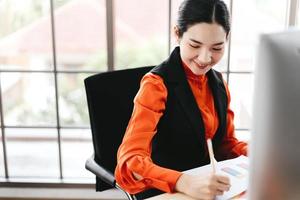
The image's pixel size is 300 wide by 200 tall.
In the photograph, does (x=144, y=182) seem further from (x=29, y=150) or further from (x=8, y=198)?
(x=29, y=150)

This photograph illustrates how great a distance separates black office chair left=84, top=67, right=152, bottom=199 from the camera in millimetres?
1488

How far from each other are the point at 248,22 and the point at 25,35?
124 centimetres

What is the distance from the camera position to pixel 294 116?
703 millimetres

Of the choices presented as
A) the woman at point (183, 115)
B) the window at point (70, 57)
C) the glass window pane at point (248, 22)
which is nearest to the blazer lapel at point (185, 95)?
the woman at point (183, 115)

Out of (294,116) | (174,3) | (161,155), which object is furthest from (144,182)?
(174,3)

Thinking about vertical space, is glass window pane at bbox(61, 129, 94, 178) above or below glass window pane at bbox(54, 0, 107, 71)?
below

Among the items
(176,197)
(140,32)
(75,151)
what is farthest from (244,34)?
(176,197)

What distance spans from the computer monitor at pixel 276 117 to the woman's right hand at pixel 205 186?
0.33 m

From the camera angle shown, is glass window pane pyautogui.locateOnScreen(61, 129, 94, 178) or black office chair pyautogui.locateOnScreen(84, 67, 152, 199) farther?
glass window pane pyautogui.locateOnScreen(61, 129, 94, 178)

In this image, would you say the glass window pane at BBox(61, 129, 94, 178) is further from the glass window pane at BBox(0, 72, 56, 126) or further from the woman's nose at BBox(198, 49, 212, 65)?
the woman's nose at BBox(198, 49, 212, 65)

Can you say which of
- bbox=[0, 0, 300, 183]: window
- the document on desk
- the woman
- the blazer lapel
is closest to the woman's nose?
the woman

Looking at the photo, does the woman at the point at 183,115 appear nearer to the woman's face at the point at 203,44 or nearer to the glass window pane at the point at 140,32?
the woman's face at the point at 203,44

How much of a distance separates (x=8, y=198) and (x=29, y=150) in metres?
0.40

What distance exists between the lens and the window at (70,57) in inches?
89.0
